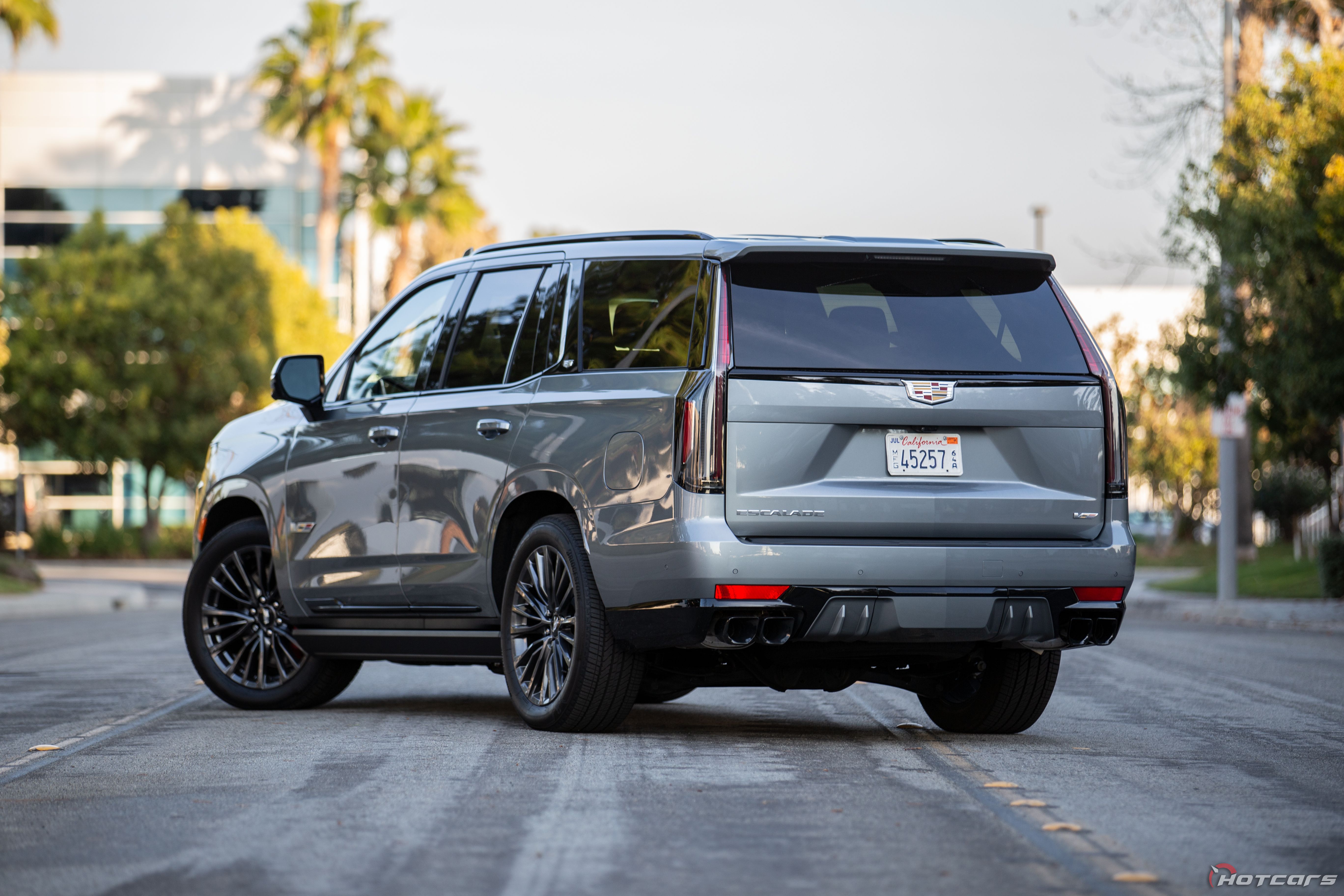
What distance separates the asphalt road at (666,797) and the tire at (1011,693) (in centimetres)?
10

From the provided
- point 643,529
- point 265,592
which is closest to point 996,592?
point 643,529

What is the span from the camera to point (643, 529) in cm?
731

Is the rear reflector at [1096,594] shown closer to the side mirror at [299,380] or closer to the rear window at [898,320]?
the rear window at [898,320]

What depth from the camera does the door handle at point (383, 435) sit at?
347 inches

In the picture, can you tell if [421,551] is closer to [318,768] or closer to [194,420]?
[318,768]

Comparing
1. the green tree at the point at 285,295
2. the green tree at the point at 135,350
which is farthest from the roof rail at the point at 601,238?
the green tree at the point at 285,295

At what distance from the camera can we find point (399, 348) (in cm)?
920

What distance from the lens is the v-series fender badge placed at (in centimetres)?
712

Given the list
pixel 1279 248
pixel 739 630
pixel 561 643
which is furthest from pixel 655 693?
pixel 1279 248

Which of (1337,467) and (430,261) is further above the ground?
(430,261)

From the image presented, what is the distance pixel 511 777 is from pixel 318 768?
85 cm

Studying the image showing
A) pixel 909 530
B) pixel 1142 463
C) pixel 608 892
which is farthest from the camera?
pixel 1142 463

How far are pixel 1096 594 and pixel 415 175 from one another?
145ft

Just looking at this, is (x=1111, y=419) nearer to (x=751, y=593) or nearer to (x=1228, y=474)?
(x=751, y=593)
